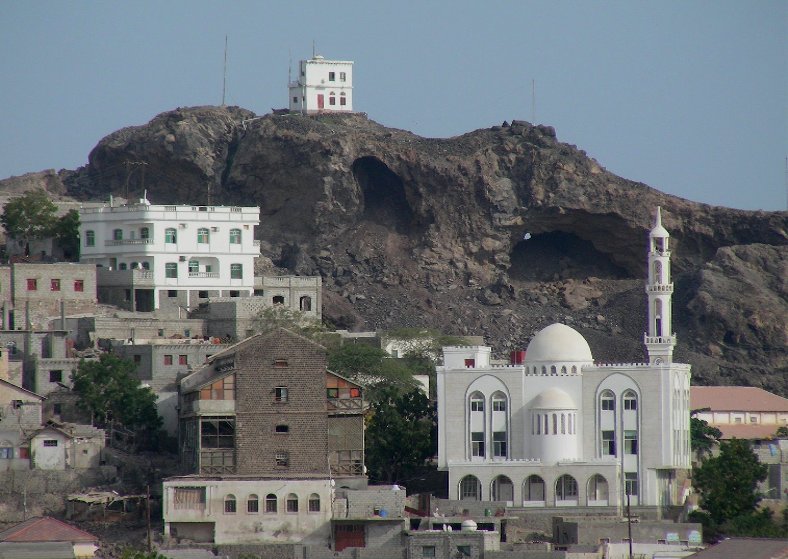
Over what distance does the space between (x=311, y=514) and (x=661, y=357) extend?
76.7ft

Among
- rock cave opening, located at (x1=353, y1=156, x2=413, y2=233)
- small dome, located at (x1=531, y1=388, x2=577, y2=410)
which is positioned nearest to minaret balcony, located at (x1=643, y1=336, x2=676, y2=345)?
small dome, located at (x1=531, y1=388, x2=577, y2=410)

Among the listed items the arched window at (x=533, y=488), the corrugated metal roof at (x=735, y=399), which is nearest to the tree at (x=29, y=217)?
the corrugated metal roof at (x=735, y=399)

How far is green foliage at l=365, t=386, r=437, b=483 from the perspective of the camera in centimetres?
10269

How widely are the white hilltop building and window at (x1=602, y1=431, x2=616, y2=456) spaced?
0.05m

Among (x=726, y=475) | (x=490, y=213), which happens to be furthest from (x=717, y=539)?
(x=490, y=213)

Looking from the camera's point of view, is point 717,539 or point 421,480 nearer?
point 717,539

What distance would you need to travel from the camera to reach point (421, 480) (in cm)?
10394

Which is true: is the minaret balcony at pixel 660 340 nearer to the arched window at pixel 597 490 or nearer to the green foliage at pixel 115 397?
Answer: the arched window at pixel 597 490

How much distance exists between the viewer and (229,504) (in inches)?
3688

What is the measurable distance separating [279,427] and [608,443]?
51.5ft

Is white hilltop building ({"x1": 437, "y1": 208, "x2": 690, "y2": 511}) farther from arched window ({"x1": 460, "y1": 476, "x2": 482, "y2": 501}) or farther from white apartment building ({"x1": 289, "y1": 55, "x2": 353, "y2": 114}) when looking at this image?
white apartment building ({"x1": 289, "y1": 55, "x2": 353, "y2": 114})

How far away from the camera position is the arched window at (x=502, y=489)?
99375 millimetres

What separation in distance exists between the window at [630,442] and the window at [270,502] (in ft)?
57.4

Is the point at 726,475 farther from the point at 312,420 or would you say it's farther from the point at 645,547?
the point at 312,420
